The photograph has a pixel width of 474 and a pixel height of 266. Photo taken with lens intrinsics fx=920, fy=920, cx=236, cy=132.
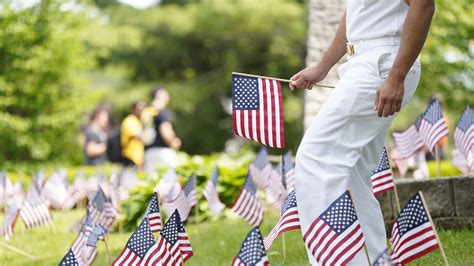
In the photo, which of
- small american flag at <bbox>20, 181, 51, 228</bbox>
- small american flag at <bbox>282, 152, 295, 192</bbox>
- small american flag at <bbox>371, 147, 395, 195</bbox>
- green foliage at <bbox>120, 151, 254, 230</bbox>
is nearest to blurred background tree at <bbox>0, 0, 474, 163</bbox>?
green foliage at <bbox>120, 151, 254, 230</bbox>

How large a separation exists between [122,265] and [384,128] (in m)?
1.69

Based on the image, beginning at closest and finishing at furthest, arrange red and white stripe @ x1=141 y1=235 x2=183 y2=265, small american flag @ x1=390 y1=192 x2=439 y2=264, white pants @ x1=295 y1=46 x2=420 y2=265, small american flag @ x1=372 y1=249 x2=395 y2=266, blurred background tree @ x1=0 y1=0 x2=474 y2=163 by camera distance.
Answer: small american flag @ x1=372 y1=249 x2=395 y2=266 < white pants @ x1=295 y1=46 x2=420 y2=265 < small american flag @ x1=390 y1=192 x2=439 y2=264 < red and white stripe @ x1=141 y1=235 x2=183 y2=265 < blurred background tree @ x1=0 y1=0 x2=474 y2=163

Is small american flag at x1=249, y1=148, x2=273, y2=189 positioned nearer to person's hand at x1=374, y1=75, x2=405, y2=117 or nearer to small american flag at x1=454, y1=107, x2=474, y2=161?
small american flag at x1=454, y1=107, x2=474, y2=161

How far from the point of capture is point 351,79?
459 centimetres

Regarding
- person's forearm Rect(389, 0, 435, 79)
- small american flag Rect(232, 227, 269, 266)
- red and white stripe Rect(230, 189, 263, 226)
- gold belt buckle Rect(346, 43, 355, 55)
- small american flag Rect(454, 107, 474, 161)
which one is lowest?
red and white stripe Rect(230, 189, 263, 226)

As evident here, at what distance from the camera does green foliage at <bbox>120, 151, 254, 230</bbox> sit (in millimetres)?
10484

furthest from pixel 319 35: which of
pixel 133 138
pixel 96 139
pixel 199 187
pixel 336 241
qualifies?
pixel 336 241

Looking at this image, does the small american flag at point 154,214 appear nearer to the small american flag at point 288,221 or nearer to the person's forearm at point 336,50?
the small american flag at point 288,221

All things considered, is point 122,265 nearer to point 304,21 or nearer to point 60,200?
point 60,200

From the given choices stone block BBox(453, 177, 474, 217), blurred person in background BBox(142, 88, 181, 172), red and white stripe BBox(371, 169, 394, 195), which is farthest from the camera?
blurred person in background BBox(142, 88, 181, 172)

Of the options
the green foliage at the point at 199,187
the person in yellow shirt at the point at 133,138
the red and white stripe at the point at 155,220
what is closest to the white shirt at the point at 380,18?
the red and white stripe at the point at 155,220

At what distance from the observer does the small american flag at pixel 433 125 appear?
328 inches

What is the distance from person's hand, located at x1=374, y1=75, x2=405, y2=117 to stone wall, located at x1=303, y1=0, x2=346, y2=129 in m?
6.82

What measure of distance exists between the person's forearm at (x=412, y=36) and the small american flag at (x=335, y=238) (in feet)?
2.42
